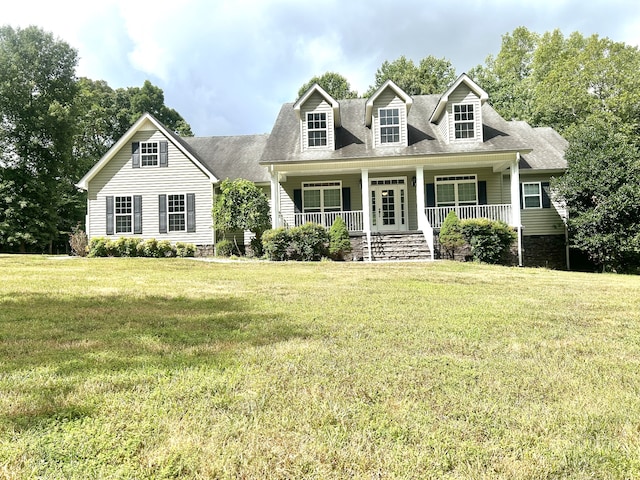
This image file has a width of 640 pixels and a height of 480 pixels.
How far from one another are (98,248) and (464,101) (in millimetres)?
16297

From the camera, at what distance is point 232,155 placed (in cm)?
1959

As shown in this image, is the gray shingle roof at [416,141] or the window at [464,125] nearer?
the gray shingle roof at [416,141]

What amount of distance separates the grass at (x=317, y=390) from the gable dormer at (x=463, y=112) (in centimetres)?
1125

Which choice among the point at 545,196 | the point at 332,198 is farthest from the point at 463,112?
the point at 332,198

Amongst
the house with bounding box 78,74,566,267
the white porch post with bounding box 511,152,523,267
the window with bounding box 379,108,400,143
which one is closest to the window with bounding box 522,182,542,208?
the house with bounding box 78,74,566,267

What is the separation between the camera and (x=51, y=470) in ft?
5.70

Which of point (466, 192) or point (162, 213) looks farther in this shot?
point (162, 213)

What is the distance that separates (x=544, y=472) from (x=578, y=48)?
3454 centimetres

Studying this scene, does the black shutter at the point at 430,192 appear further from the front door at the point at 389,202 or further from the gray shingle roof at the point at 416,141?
the gray shingle roof at the point at 416,141

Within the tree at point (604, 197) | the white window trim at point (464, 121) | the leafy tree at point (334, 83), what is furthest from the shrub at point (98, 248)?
the leafy tree at point (334, 83)

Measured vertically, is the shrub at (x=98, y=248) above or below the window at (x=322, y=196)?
below

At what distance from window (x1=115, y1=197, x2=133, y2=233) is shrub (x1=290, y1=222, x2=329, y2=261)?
8.52 m

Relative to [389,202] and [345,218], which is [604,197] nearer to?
[389,202]

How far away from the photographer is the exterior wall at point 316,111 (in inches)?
623
